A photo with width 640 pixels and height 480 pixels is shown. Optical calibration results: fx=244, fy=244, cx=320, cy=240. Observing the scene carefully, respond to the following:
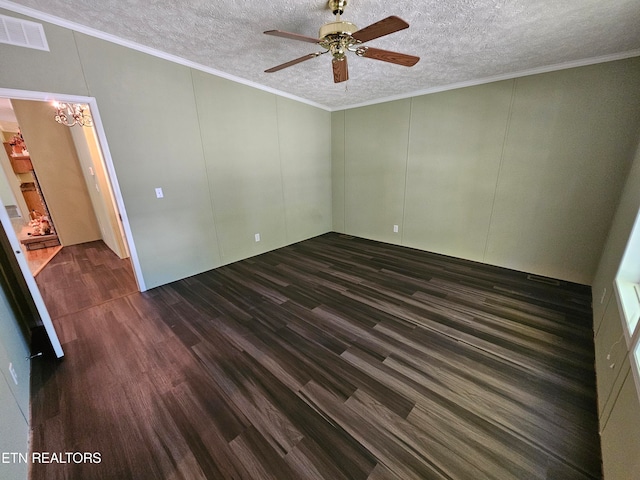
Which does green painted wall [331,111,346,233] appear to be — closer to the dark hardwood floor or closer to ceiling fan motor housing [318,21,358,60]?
the dark hardwood floor

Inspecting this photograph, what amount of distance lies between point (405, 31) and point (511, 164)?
2246 mm

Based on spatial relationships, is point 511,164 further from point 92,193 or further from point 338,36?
point 92,193

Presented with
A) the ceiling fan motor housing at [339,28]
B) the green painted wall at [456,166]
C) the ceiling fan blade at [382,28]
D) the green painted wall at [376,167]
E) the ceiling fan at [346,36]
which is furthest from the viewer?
the green painted wall at [376,167]

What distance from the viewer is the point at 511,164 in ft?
10.6

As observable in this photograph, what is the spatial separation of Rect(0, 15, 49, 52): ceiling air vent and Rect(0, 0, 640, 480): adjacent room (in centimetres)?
1

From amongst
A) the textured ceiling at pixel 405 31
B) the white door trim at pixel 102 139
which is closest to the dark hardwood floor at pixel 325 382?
the white door trim at pixel 102 139

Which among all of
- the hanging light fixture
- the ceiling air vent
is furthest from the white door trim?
the hanging light fixture

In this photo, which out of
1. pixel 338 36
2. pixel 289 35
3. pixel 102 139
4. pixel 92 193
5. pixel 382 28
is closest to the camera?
pixel 382 28

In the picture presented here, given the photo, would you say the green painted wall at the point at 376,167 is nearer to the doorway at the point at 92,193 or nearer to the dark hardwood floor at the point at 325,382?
the dark hardwood floor at the point at 325,382

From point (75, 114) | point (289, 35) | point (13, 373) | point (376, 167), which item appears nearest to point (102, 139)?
point (75, 114)

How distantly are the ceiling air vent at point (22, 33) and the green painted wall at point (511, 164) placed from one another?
399 cm

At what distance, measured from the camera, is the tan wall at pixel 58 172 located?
4398mm

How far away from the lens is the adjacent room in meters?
1.42

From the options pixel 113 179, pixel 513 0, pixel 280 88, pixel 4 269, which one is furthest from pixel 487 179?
pixel 4 269
